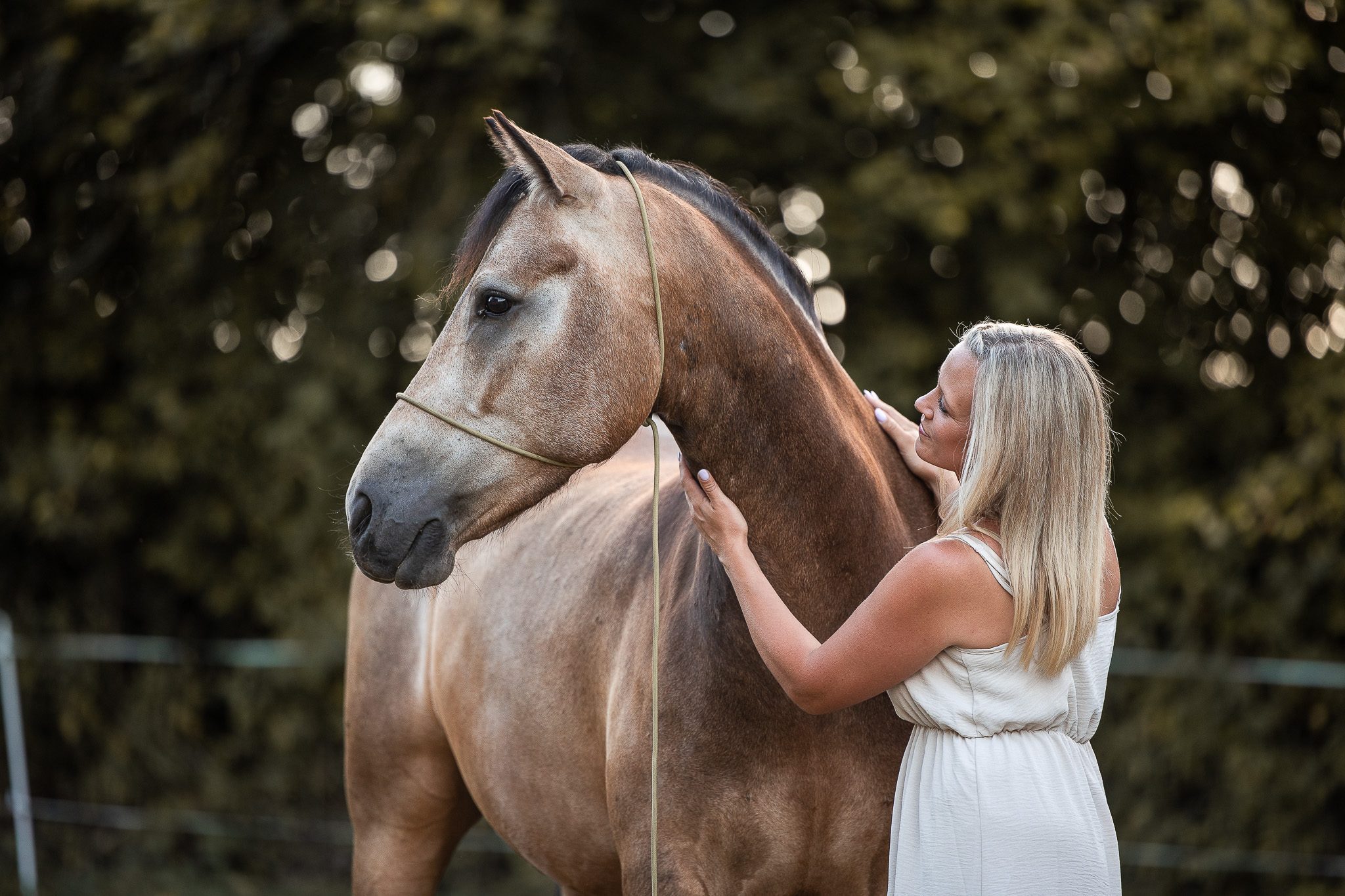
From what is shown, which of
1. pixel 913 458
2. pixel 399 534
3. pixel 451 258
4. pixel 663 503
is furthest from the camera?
pixel 451 258

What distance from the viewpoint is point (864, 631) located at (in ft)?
5.53

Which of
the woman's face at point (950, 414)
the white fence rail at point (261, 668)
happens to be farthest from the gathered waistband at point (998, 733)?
the white fence rail at point (261, 668)

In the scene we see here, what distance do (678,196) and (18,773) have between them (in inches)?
190

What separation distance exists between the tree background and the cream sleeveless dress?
304 centimetres

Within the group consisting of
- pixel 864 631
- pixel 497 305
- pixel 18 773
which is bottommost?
pixel 18 773

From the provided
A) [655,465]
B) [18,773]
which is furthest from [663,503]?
[18,773]

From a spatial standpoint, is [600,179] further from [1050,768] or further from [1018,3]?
[1018,3]

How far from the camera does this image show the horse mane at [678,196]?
5.90ft

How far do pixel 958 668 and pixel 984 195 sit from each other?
3386 mm

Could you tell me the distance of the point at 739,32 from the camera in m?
5.27

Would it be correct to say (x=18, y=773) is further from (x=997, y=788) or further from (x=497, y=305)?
(x=997, y=788)

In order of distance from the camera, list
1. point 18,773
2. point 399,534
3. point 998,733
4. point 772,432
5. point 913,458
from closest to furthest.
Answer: point 399,534 → point 998,733 → point 772,432 → point 913,458 → point 18,773

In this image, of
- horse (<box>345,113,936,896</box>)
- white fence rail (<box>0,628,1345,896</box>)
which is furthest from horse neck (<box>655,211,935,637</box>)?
white fence rail (<box>0,628,1345,896</box>)

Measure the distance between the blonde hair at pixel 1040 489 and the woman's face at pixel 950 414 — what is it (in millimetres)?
55
